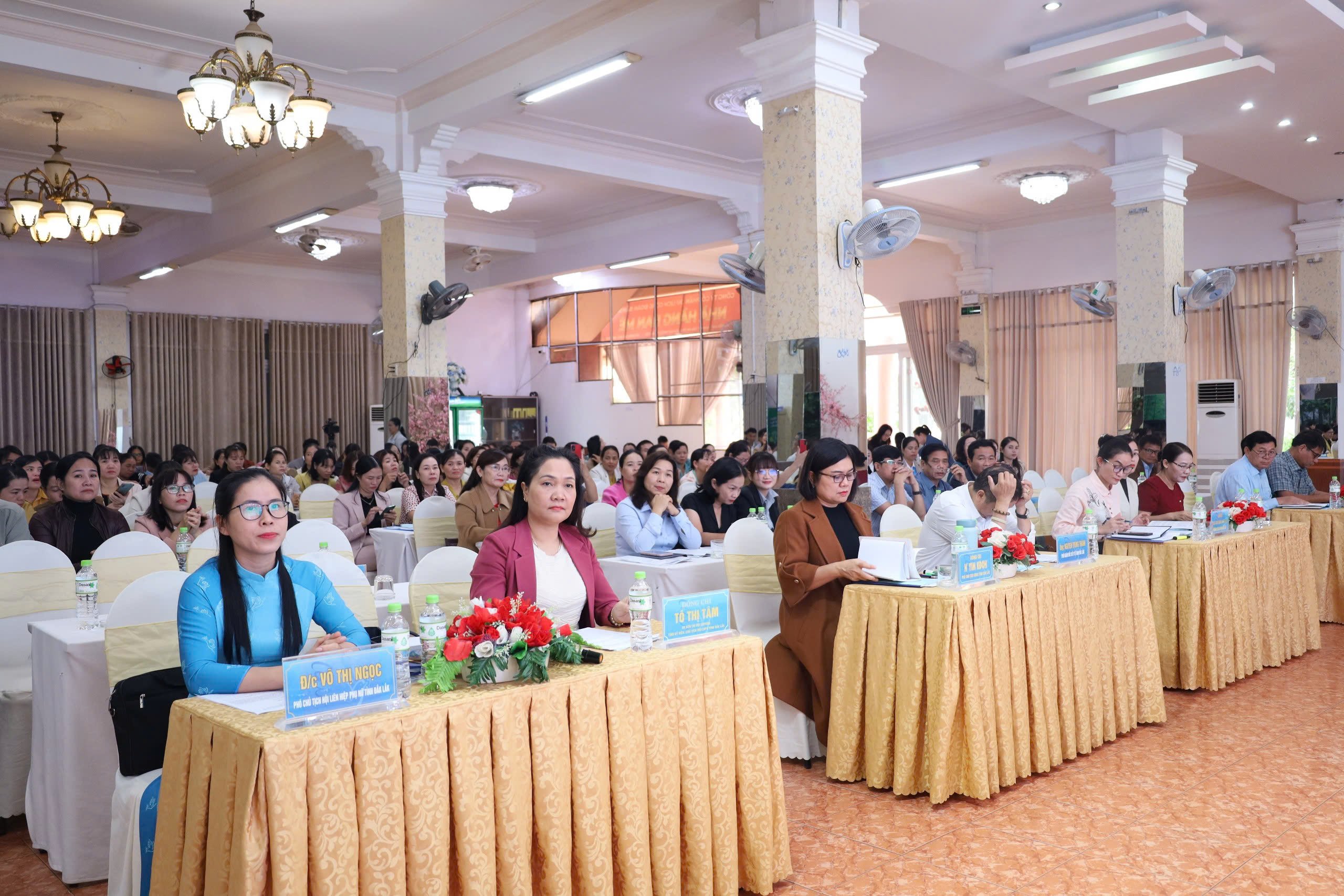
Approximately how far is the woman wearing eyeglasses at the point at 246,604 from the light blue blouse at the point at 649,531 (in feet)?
8.81

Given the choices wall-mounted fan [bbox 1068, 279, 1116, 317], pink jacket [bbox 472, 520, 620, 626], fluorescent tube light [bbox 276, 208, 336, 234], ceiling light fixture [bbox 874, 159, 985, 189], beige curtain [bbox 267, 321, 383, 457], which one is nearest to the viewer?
pink jacket [bbox 472, 520, 620, 626]

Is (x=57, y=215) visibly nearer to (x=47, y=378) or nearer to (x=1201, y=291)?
(x=47, y=378)

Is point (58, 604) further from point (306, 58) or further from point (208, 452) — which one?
point (208, 452)

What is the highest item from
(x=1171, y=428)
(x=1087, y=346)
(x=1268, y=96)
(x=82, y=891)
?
(x=1268, y=96)

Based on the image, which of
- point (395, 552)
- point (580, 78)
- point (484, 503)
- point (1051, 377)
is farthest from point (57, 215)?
point (1051, 377)

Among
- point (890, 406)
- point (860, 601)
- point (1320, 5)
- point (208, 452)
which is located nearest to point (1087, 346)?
point (890, 406)

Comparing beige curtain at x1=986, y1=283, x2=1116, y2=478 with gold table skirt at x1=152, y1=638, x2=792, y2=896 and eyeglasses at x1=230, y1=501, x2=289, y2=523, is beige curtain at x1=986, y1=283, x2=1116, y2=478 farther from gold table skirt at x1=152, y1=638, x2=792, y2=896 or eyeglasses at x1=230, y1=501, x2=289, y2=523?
eyeglasses at x1=230, y1=501, x2=289, y2=523

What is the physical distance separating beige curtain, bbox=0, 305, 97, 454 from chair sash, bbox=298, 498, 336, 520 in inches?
347

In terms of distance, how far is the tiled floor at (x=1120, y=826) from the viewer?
324 cm

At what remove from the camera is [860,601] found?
402 cm

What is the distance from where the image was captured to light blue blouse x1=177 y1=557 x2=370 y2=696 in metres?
2.71

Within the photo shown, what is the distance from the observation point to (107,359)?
1499 cm

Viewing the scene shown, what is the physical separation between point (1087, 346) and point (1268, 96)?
6148 millimetres

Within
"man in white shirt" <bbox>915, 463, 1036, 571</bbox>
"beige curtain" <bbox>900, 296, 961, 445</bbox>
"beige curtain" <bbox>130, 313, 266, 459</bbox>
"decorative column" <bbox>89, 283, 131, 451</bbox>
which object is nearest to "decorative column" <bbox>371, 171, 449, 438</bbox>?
"man in white shirt" <bbox>915, 463, 1036, 571</bbox>
